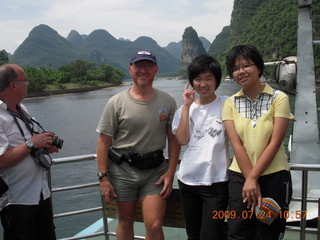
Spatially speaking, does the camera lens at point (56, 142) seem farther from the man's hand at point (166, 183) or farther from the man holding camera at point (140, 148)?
the man's hand at point (166, 183)

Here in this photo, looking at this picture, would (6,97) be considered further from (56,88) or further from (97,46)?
(97,46)

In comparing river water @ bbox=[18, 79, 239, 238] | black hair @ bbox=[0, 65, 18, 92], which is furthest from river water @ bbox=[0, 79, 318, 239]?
Result: black hair @ bbox=[0, 65, 18, 92]

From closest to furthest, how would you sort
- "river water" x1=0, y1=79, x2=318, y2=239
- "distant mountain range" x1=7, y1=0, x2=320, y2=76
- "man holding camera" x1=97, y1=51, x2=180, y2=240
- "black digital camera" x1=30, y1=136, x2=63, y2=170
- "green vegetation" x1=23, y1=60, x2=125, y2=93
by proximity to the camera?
"black digital camera" x1=30, y1=136, x2=63, y2=170 → "man holding camera" x1=97, y1=51, x2=180, y2=240 → "river water" x1=0, y1=79, x2=318, y2=239 → "distant mountain range" x1=7, y1=0, x2=320, y2=76 → "green vegetation" x1=23, y1=60, x2=125, y2=93

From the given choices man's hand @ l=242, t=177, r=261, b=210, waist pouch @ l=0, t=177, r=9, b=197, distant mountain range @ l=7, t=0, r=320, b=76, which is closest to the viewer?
man's hand @ l=242, t=177, r=261, b=210

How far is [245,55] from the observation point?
1.90 m

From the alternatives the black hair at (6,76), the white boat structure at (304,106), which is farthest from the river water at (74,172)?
the black hair at (6,76)

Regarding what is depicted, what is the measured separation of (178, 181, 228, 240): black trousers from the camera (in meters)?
2.00

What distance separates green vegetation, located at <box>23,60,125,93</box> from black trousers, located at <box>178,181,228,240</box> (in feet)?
167

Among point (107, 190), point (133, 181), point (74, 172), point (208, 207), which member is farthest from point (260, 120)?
point (74, 172)

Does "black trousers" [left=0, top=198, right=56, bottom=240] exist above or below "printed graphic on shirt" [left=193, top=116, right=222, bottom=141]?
below

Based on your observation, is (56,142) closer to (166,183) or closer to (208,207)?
(166,183)

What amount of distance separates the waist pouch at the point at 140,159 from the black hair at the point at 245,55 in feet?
2.38

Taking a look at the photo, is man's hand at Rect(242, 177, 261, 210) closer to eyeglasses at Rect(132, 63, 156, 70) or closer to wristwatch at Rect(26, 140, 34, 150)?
eyeglasses at Rect(132, 63, 156, 70)

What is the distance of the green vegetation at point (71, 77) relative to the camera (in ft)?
175
